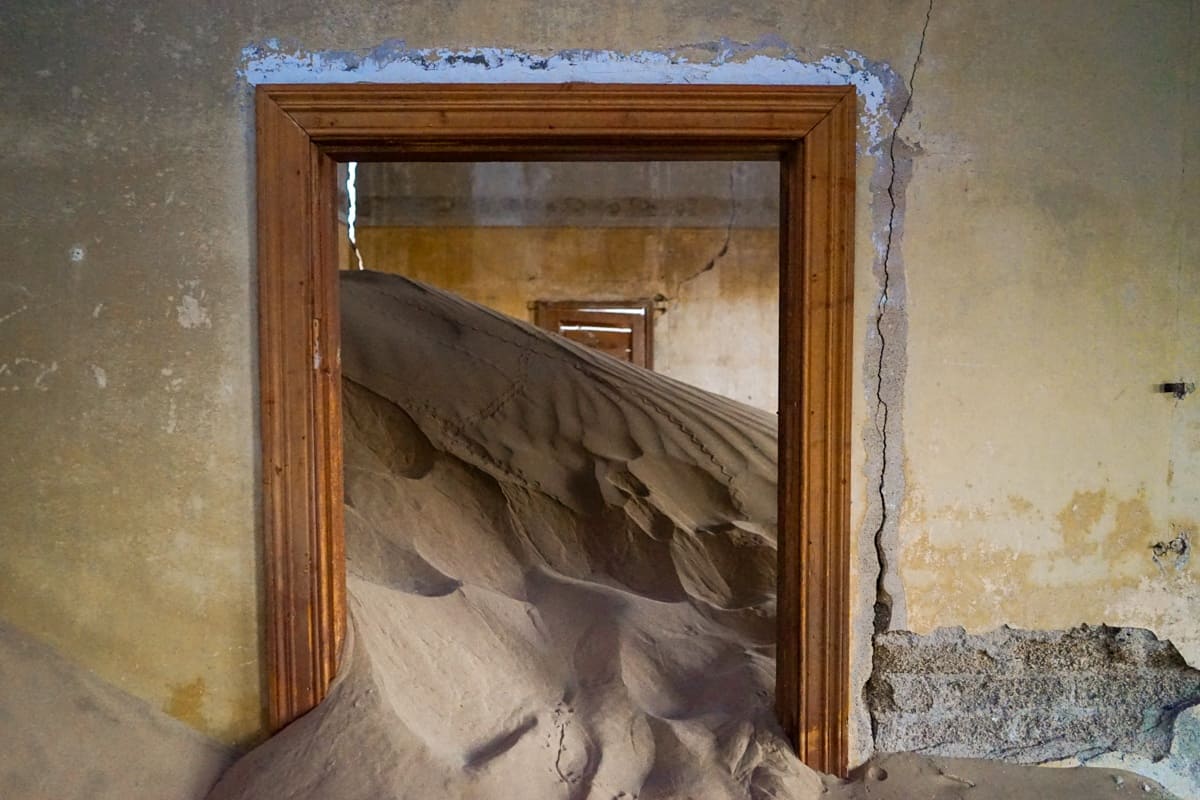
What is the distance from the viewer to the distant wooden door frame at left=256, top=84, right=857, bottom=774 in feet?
7.61

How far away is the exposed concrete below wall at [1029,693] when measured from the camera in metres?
2.45

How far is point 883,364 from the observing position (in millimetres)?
2373

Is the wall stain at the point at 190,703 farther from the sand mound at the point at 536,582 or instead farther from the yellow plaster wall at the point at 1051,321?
the yellow plaster wall at the point at 1051,321

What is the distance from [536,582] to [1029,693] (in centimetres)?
183

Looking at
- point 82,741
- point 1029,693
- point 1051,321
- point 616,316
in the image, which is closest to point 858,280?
point 1051,321

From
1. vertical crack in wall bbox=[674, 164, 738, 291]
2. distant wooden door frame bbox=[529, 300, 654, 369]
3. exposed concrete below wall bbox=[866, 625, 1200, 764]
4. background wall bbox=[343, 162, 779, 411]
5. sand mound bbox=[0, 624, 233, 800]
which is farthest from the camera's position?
vertical crack in wall bbox=[674, 164, 738, 291]

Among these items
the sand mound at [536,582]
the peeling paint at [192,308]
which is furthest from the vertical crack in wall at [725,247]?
the peeling paint at [192,308]

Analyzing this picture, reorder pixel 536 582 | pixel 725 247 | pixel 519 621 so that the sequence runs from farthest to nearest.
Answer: pixel 725 247
pixel 536 582
pixel 519 621

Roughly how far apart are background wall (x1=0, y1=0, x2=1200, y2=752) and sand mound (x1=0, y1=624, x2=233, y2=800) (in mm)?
58

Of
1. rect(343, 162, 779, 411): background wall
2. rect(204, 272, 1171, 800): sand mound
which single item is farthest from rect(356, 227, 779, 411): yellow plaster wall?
rect(204, 272, 1171, 800): sand mound

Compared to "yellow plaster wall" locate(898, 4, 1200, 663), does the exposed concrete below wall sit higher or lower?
lower

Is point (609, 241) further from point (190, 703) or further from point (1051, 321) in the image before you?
point (190, 703)

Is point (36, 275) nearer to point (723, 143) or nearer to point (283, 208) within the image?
point (283, 208)

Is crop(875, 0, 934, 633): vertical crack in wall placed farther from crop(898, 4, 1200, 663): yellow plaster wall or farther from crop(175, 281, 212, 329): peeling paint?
crop(175, 281, 212, 329): peeling paint
